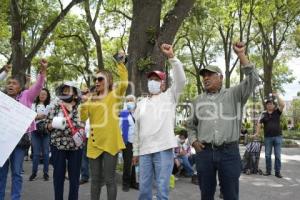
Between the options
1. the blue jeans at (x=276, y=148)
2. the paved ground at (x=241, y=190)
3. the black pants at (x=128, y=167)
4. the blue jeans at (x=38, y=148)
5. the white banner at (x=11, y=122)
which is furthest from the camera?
the blue jeans at (x=276, y=148)

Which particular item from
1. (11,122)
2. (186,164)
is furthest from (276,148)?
(11,122)

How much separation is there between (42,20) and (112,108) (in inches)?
701

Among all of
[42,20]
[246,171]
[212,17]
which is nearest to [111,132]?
[246,171]

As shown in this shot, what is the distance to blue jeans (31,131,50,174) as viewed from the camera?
9.96 m

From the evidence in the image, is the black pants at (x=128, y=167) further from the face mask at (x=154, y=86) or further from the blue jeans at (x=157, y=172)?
the face mask at (x=154, y=86)

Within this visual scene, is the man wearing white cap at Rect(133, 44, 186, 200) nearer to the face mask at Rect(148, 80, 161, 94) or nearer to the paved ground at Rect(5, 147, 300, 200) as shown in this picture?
the face mask at Rect(148, 80, 161, 94)

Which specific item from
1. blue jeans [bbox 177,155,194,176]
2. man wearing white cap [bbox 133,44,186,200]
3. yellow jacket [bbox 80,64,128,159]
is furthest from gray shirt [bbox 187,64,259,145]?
blue jeans [bbox 177,155,194,176]

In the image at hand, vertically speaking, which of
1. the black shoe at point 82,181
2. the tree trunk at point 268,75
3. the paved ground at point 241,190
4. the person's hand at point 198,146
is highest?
the tree trunk at point 268,75

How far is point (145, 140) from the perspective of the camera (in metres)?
6.02

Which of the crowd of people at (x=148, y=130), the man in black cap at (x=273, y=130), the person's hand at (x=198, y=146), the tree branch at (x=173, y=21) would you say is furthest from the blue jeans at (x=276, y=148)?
the person's hand at (x=198, y=146)

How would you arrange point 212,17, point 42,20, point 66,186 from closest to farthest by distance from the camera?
point 66,186
point 42,20
point 212,17

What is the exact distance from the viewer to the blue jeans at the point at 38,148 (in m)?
9.96

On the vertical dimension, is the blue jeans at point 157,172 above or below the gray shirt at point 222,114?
below

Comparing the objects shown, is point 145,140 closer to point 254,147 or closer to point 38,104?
point 38,104
